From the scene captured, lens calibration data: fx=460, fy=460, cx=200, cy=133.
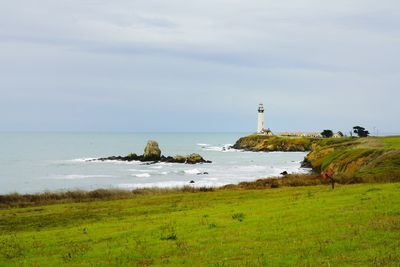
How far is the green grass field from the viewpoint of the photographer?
15.2 m

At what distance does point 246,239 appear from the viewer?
19.0 metres

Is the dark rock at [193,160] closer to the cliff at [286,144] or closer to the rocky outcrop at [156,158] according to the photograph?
the rocky outcrop at [156,158]

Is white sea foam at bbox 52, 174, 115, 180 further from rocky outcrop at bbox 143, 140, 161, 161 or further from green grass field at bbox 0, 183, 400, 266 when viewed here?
green grass field at bbox 0, 183, 400, 266

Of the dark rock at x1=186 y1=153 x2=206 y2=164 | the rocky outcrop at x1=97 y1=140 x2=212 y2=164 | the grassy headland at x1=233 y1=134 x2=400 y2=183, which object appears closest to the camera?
the grassy headland at x1=233 y1=134 x2=400 y2=183

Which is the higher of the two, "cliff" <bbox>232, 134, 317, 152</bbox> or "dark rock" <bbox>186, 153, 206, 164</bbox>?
"cliff" <bbox>232, 134, 317, 152</bbox>

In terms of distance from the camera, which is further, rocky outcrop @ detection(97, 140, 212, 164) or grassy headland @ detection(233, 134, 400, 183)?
rocky outcrop @ detection(97, 140, 212, 164)

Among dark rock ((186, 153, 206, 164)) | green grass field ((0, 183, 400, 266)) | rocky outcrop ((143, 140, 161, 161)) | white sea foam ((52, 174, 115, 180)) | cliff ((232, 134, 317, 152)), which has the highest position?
cliff ((232, 134, 317, 152))

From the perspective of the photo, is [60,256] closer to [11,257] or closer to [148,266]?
[11,257]

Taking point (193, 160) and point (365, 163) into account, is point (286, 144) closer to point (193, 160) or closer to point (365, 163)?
point (193, 160)

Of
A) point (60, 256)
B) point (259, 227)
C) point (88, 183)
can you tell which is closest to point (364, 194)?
point (259, 227)

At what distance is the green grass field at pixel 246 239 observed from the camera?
599 inches

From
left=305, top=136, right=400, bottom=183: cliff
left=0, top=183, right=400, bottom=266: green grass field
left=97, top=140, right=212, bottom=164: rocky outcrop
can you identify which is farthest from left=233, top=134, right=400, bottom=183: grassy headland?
left=97, top=140, right=212, bottom=164: rocky outcrop

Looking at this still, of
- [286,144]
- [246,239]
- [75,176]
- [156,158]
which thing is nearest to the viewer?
[246,239]

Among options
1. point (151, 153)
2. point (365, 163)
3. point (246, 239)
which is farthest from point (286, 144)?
point (246, 239)
